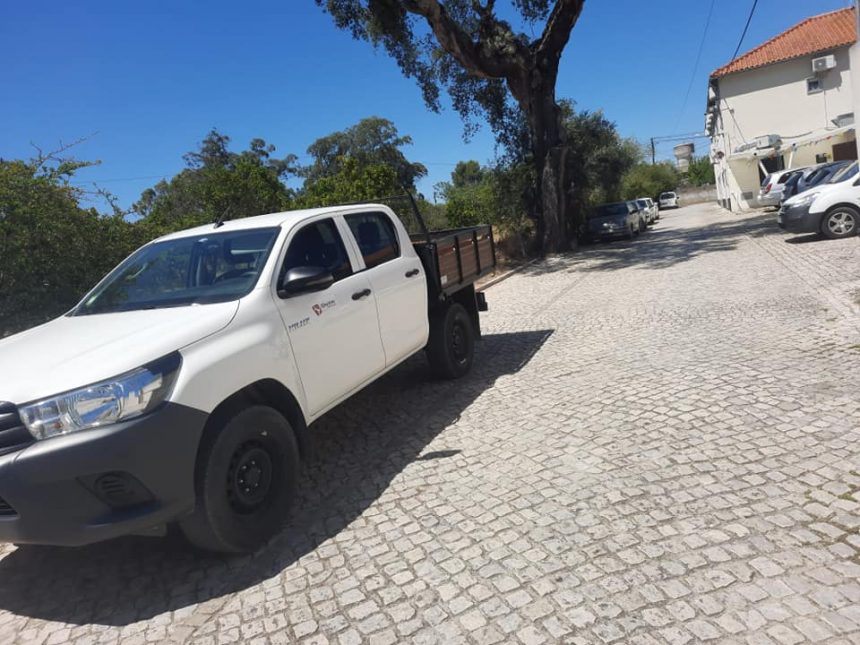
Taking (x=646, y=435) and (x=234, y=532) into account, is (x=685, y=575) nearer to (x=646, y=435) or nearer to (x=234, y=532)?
(x=646, y=435)

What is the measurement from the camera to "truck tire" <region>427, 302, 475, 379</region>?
616cm

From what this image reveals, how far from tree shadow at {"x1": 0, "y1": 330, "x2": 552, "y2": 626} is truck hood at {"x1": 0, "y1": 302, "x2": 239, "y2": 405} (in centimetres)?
121

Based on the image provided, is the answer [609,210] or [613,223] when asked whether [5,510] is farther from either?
[609,210]

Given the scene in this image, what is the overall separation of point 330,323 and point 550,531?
198 cm

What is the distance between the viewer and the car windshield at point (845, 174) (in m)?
12.8

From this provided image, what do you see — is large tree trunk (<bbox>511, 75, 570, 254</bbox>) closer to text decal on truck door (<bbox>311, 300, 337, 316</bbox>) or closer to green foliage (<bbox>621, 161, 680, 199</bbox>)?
text decal on truck door (<bbox>311, 300, 337, 316</bbox>)

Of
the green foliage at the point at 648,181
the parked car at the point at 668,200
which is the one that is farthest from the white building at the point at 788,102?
the parked car at the point at 668,200

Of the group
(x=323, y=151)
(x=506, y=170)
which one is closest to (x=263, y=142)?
(x=323, y=151)

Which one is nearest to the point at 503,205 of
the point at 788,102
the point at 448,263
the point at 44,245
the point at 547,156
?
the point at 547,156

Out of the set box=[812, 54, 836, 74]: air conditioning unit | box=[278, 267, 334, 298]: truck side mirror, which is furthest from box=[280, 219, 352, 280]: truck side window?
box=[812, 54, 836, 74]: air conditioning unit

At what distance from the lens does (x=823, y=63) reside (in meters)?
27.5

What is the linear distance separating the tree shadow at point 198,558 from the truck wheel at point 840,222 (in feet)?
38.8

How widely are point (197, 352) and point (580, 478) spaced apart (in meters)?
2.44

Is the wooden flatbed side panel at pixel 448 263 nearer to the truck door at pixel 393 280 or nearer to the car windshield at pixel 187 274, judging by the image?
the truck door at pixel 393 280
